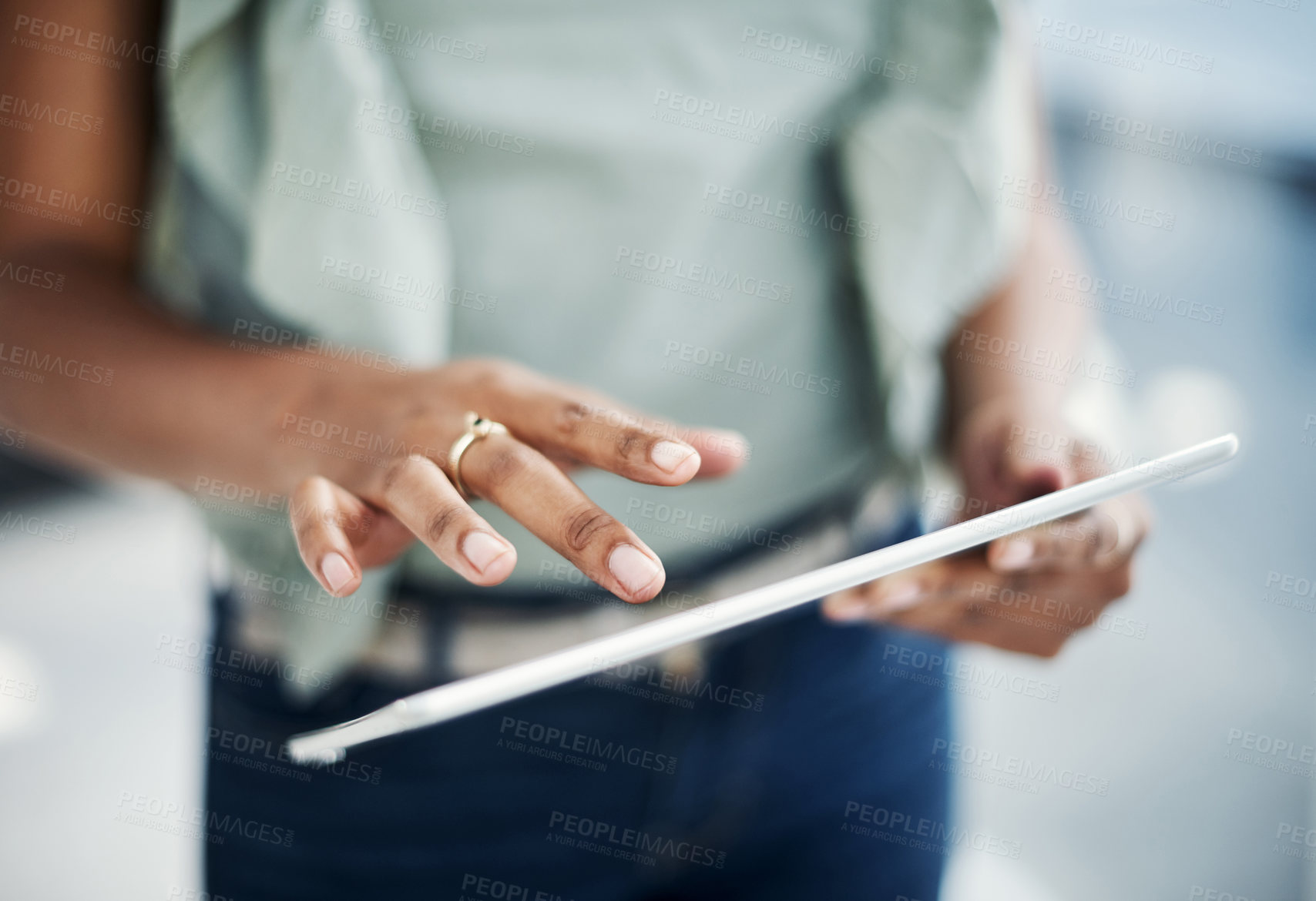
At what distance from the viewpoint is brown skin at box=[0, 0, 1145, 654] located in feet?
0.87

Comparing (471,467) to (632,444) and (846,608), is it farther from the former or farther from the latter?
(846,608)

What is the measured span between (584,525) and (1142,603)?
1.07 m

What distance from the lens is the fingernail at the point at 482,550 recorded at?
241 millimetres

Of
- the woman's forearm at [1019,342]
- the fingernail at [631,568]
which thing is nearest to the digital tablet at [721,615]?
the fingernail at [631,568]

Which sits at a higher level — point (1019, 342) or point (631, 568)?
point (1019, 342)

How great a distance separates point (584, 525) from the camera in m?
0.25

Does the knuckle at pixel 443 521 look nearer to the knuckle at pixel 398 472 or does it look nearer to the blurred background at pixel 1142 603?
the knuckle at pixel 398 472

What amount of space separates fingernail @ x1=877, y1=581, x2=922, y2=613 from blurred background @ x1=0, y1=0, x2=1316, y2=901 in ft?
0.59

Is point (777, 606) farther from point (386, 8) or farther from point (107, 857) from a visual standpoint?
point (107, 857)

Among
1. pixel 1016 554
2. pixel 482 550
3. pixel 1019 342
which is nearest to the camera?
pixel 482 550

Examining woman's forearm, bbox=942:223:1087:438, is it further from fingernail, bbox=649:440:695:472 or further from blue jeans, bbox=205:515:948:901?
fingernail, bbox=649:440:695:472

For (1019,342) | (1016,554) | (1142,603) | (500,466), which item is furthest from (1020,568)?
(1142,603)

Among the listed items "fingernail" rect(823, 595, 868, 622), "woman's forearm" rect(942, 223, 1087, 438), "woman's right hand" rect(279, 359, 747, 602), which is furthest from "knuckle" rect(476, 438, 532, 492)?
"woman's forearm" rect(942, 223, 1087, 438)

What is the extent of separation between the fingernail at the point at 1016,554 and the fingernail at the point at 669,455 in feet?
0.62
